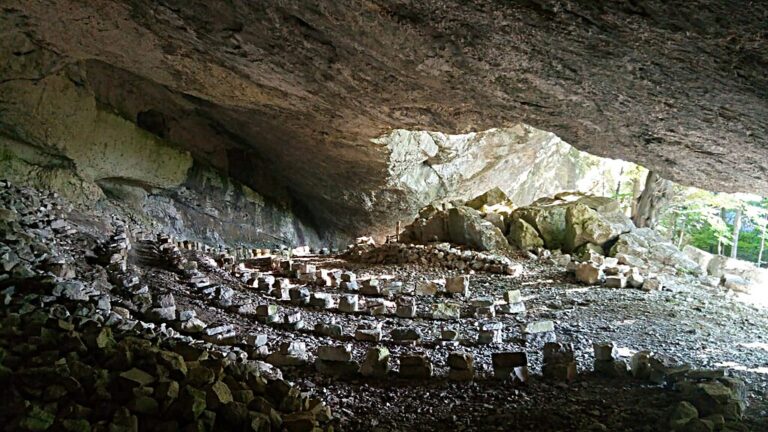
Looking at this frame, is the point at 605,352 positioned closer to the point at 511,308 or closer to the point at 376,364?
the point at 376,364

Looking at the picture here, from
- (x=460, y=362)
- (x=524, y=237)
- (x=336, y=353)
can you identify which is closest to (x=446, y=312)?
(x=460, y=362)

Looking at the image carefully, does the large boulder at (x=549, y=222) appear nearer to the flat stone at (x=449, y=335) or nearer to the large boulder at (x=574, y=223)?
the large boulder at (x=574, y=223)

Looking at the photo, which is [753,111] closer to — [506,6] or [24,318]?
Answer: [506,6]

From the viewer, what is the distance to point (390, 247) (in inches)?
430

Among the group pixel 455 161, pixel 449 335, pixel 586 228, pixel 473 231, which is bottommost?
pixel 449 335

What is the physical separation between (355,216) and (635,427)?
13986 mm

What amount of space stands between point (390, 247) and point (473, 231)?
5.81 feet

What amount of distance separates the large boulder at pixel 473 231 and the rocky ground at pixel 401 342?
1.67 metres

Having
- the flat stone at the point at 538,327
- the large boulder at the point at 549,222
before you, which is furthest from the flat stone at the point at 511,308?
the large boulder at the point at 549,222

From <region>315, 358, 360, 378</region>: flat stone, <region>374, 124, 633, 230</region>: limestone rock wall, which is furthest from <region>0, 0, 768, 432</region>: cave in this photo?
<region>374, 124, 633, 230</region>: limestone rock wall

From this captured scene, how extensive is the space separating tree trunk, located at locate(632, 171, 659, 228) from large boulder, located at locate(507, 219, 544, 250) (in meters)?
3.57

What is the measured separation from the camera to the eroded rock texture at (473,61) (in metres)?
3.16

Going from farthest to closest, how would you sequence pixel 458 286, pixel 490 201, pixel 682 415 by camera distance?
pixel 490 201 → pixel 458 286 → pixel 682 415

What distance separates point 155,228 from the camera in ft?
40.7
